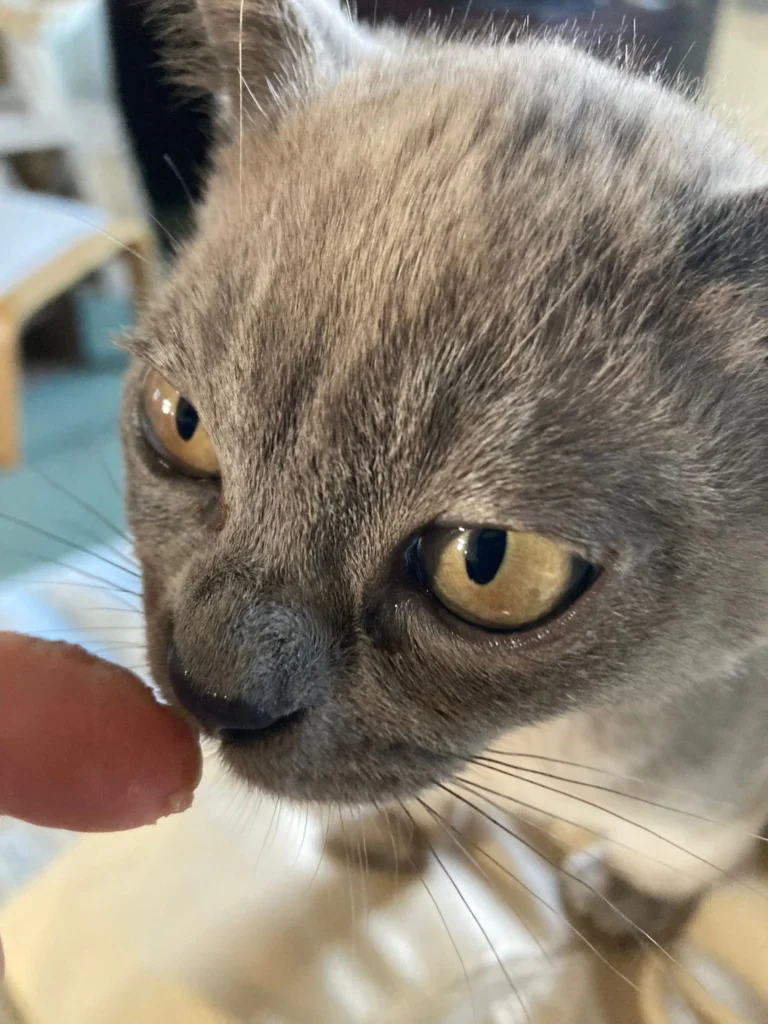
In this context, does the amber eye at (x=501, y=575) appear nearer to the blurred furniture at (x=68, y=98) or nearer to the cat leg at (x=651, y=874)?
the cat leg at (x=651, y=874)

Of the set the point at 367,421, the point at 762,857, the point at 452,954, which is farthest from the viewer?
the point at 452,954

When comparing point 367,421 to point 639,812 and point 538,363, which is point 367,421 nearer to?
point 538,363

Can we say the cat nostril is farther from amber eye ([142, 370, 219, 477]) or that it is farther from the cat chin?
amber eye ([142, 370, 219, 477])

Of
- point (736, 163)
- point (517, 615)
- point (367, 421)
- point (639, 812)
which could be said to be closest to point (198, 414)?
point (367, 421)

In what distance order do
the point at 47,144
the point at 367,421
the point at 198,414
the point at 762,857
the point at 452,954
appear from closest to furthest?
1. the point at 367,421
2. the point at 198,414
3. the point at 762,857
4. the point at 452,954
5. the point at 47,144

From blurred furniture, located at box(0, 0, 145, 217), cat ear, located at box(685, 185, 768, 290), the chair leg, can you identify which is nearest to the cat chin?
cat ear, located at box(685, 185, 768, 290)

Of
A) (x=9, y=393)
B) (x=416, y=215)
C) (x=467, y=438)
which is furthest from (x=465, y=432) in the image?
(x=9, y=393)
